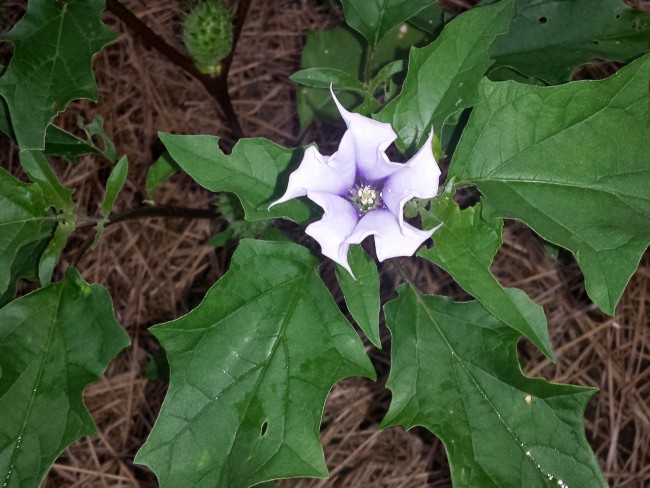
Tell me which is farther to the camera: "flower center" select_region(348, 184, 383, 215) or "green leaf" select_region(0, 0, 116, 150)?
"green leaf" select_region(0, 0, 116, 150)

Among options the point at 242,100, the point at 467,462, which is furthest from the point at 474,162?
the point at 242,100

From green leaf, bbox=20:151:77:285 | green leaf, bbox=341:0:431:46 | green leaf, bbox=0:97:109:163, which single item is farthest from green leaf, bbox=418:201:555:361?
green leaf, bbox=0:97:109:163

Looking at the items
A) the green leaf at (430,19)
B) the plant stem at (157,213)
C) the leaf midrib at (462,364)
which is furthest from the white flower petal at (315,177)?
the green leaf at (430,19)

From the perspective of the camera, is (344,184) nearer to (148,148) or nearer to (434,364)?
(434,364)

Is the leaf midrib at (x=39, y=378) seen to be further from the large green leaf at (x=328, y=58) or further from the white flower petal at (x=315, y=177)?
the large green leaf at (x=328, y=58)

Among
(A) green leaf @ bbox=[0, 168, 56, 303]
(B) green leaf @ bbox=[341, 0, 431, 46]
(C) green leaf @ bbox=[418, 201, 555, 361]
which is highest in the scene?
(B) green leaf @ bbox=[341, 0, 431, 46]

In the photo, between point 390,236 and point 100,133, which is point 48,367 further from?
point 390,236

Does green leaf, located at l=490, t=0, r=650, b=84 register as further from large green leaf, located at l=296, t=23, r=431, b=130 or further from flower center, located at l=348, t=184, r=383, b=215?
flower center, located at l=348, t=184, r=383, b=215
